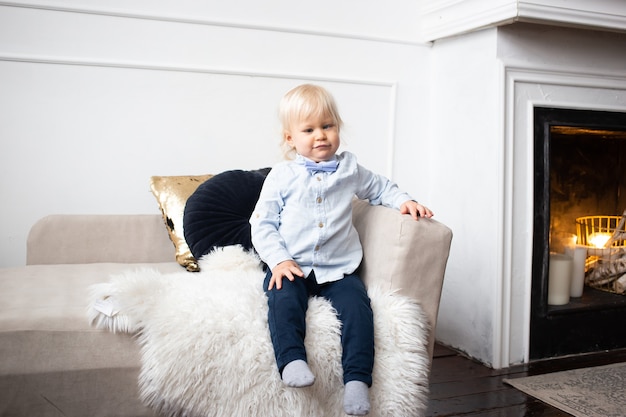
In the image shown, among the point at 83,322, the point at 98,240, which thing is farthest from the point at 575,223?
the point at 83,322

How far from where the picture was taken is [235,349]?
4.56 ft

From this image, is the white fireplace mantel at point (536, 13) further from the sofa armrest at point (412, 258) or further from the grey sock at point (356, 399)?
the grey sock at point (356, 399)

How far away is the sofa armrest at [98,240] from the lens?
7.03 ft

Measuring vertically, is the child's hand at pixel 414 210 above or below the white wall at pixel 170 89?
below

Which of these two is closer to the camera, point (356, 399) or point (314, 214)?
point (356, 399)

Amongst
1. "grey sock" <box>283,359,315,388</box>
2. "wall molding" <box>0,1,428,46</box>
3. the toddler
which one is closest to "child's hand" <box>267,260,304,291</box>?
the toddler

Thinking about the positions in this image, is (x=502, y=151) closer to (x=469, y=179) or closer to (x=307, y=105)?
(x=469, y=179)

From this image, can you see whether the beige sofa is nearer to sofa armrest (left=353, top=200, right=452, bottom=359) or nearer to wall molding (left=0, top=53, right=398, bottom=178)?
sofa armrest (left=353, top=200, right=452, bottom=359)

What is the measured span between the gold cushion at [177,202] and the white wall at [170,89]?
22 cm

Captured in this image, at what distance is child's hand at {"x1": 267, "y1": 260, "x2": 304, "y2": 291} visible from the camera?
1.53 m

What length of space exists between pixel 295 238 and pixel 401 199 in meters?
0.34

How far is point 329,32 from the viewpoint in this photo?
2.56 meters

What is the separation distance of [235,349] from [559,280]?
168 centimetres

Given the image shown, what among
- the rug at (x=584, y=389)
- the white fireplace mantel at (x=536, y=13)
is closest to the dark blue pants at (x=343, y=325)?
the rug at (x=584, y=389)
